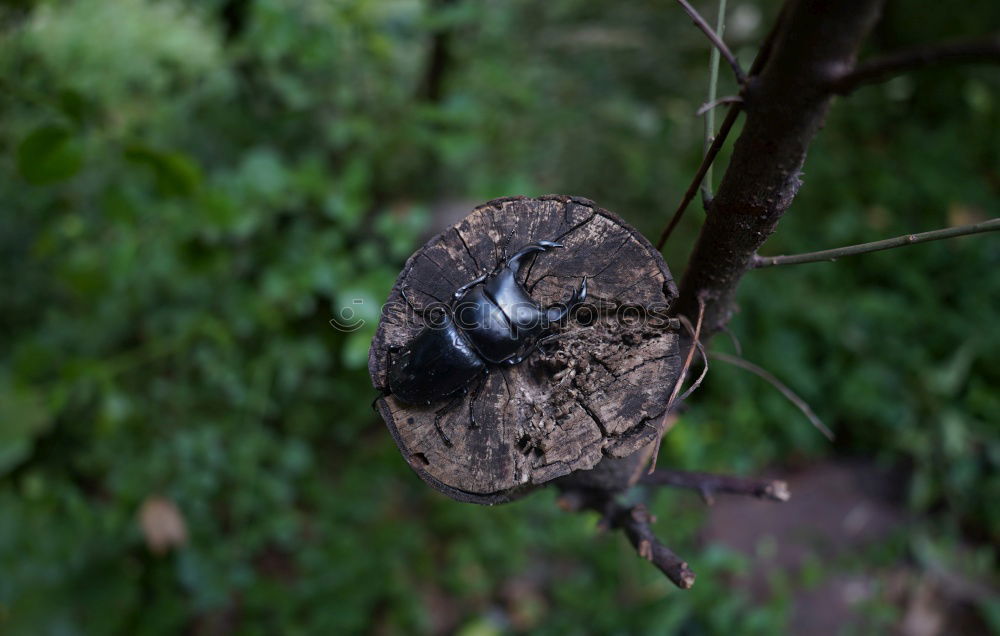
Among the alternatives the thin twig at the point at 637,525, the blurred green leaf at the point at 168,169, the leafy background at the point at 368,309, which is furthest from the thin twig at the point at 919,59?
the blurred green leaf at the point at 168,169

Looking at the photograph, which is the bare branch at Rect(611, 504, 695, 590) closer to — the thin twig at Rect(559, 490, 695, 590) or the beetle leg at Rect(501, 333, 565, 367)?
the thin twig at Rect(559, 490, 695, 590)

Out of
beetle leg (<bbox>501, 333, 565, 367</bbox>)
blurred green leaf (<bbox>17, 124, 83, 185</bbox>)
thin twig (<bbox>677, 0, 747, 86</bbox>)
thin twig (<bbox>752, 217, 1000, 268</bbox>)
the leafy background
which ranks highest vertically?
thin twig (<bbox>677, 0, 747, 86</bbox>)

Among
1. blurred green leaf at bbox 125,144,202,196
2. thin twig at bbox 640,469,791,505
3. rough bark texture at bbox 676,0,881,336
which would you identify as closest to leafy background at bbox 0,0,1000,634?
blurred green leaf at bbox 125,144,202,196

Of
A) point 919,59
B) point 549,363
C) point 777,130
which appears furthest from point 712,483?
point 919,59

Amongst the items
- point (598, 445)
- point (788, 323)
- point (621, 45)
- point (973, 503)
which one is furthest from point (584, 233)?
point (973, 503)

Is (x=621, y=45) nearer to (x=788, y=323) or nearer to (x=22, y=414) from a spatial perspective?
(x=788, y=323)

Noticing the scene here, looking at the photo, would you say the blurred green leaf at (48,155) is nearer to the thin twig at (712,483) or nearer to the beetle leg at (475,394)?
the beetle leg at (475,394)
